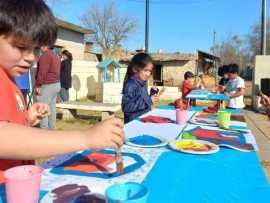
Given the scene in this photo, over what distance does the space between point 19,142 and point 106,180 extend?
520 millimetres

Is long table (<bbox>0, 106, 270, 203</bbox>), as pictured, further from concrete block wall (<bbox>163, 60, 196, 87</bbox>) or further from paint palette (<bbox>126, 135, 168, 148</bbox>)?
concrete block wall (<bbox>163, 60, 196, 87</bbox>)

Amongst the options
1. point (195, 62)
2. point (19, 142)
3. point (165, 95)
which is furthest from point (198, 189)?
point (195, 62)

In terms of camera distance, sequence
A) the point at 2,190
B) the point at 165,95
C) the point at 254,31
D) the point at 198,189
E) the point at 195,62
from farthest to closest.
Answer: the point at 254,31
the point at 195,62
the point at 165,95
the point at 198,189
the point at 2,190

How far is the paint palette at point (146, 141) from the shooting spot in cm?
211

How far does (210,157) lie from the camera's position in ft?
6.39

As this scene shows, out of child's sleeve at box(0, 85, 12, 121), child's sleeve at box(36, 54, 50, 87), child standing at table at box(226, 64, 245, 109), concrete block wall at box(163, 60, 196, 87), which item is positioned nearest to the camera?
child's sleeve at box(0, 85, 12, 121)

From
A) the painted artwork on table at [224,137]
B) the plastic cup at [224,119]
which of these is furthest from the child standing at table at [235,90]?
the painted artwork on table at [224,137]

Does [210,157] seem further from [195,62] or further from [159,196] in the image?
[195,62]

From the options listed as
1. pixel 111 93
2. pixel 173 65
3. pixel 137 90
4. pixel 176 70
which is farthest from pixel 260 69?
pixel 173 65

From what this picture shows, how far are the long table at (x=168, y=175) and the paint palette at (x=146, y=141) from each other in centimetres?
5

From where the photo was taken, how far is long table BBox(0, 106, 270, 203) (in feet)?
4.56

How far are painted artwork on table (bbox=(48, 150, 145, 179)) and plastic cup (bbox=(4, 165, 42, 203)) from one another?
421 millimetres

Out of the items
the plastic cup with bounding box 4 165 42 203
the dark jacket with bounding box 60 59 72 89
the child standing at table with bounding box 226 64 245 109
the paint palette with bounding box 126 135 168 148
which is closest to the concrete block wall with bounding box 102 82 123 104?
the dark jacket with bounding box 60 59 72 89

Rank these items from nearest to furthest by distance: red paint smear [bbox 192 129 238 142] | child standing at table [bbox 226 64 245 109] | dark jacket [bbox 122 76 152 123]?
red paint smear [bbox 192 129 238 142]
dark jacket [bbox 122 76 152 123]
child standing at table [bbox 226 64 245 109]
